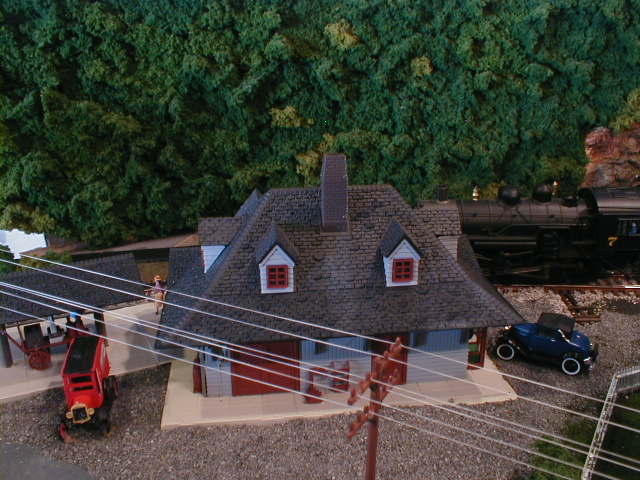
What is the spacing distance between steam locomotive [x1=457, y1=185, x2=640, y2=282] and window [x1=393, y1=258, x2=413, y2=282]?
708cm

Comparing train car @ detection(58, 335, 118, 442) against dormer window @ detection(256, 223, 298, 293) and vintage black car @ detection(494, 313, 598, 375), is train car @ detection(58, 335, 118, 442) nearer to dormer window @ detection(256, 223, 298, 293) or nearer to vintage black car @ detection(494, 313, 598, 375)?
dormer window @ detection(256, 223, 298, 293)

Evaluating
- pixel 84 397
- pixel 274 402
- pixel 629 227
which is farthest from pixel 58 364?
pixel 629 227

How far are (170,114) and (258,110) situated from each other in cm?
393

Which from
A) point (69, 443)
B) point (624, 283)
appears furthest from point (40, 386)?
point (624, 283)

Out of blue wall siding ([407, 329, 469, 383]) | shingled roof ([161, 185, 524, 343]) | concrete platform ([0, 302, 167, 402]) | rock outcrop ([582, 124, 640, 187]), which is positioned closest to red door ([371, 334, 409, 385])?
blue wall siding ([407, 329, 469, 383])

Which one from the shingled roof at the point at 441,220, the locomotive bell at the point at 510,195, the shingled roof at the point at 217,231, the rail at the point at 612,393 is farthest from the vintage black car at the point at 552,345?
the shingled roof at the point at 217,231

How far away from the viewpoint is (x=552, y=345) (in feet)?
50.0

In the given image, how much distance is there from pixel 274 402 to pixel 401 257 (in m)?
5.17

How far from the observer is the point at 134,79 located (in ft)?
76.1

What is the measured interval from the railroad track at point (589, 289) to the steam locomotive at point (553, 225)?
3.64 ft

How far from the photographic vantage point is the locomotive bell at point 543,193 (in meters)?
19.8

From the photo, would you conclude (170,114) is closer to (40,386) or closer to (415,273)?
(40,386)

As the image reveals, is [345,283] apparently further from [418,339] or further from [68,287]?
[68,287]

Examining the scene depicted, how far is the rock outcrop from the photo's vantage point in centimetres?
2375
